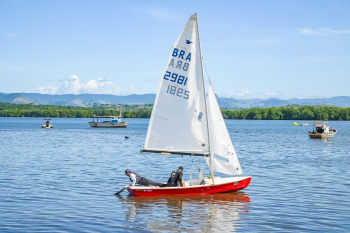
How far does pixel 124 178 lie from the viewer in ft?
132

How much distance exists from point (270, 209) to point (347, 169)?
22934 millimetres

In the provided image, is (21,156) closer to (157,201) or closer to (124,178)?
(124,178)

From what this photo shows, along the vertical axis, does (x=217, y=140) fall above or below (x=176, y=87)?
below

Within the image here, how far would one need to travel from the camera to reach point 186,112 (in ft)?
98.2

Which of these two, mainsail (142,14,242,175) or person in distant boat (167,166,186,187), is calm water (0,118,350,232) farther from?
mainsail (142,14,242,175)

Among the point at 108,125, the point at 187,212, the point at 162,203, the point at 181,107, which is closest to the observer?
the point at 187,212

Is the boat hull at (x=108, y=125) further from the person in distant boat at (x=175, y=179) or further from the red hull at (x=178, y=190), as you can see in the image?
the person in distant boat at (x=175, y=179)

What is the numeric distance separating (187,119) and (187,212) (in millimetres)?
6156

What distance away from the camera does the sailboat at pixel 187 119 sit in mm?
29141

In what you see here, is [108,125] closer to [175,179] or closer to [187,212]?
[175,179]

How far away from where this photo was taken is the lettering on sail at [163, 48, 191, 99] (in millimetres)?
29080

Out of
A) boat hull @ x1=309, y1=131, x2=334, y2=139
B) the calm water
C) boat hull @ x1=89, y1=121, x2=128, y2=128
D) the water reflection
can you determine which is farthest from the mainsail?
boat hull @ x1=89, y1=121, x2=128, y2=128

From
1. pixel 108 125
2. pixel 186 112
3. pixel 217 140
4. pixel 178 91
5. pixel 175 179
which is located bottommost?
pixel 108 125

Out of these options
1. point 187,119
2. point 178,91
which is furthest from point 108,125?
point 178,91
